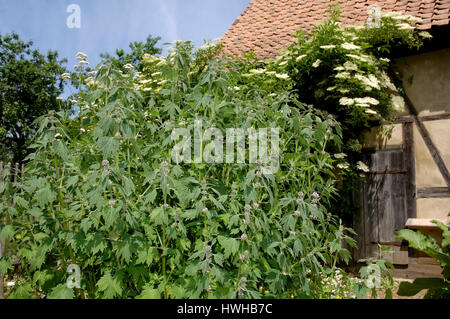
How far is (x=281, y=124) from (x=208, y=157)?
0.89 meters

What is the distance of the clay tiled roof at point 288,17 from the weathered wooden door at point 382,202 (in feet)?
7.29

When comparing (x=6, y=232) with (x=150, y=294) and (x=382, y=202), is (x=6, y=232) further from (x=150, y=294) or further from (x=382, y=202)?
(x=382, y=202)

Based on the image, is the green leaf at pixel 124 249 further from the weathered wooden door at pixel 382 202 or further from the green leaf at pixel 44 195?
the weathered wooden door at pixel 382 202

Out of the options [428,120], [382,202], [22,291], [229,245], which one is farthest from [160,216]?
[428,120]

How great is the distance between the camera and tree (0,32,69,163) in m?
24.3

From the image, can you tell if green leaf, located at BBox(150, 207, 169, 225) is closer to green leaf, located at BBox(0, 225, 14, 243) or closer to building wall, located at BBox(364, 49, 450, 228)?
green leaf, located at BBox(0, 225, 14, 243)

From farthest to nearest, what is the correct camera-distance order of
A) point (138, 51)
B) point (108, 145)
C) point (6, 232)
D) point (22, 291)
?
1. point (138, 51)
2. point (22, 291)
3. point (6, 232)
4. point (108, 145)

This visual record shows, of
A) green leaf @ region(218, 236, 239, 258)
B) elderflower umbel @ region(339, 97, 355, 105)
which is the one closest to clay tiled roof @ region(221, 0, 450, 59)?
elderflower umbel @ region(339, 97, 355, 105)

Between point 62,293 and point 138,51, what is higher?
point 138,51

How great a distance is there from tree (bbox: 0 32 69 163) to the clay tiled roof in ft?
59.2

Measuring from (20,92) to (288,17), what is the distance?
21.9 metres

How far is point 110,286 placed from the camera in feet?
7.70

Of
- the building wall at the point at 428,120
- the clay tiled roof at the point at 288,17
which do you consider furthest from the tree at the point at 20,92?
the building wall at the point at 428,120

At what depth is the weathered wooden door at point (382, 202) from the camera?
255 inches
